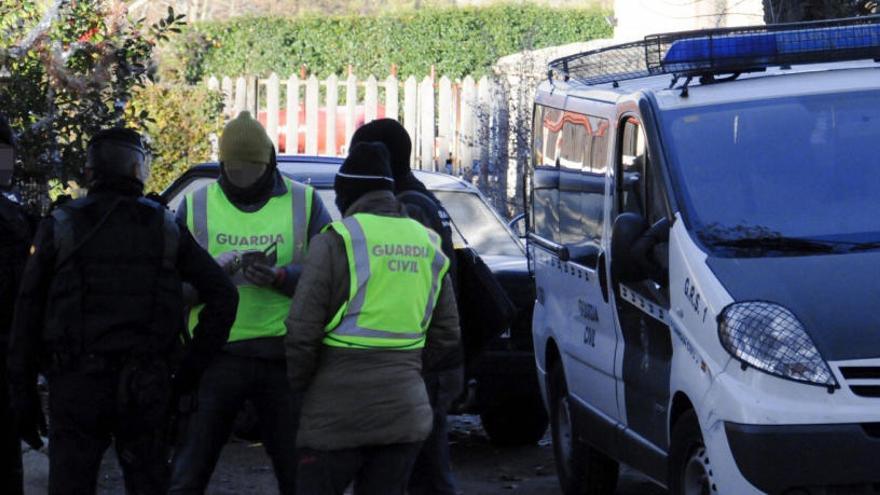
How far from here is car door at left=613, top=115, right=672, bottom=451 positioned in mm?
6555

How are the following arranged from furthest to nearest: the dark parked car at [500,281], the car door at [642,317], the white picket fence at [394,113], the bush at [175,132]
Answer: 1. the white picket fence at [394,113]
2. the bush at [175,132]
3. the dark parked car at [500,281]
4. the car door at [642,317]

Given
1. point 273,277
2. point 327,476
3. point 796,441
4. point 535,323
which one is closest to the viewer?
point 327,476

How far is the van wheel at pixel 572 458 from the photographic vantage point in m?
8.12

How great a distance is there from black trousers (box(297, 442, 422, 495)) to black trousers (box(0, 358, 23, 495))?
172 centimetres

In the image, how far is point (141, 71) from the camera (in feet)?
33.7

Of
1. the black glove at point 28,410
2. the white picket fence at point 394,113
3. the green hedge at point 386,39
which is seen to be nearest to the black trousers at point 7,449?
the black glove at point 28,410

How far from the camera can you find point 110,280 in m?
5.45

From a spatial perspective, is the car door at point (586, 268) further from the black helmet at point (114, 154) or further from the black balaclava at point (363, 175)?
the black helmet at point (114, 154)

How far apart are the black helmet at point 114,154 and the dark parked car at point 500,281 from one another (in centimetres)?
353

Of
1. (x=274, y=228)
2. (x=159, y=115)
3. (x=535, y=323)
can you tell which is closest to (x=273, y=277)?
A: (x=274, y=228)

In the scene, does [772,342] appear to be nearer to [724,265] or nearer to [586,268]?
[724,265]

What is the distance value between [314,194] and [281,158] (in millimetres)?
3972

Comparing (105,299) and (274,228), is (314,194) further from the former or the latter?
(105,299)

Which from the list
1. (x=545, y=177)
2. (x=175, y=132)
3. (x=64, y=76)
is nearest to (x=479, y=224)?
(x=545, y=177)
